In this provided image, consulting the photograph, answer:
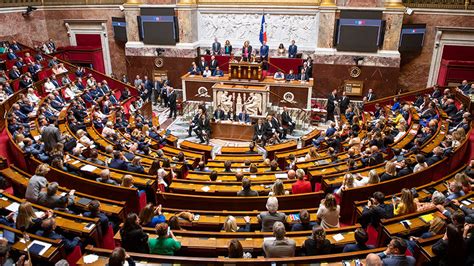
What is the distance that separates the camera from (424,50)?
55.6ft

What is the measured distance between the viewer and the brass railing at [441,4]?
15.7 meters

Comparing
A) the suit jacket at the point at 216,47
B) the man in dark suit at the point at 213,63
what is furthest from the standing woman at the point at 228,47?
the man in dark suit at the point at 213,63

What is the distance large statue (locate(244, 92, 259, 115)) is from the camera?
14.9 m

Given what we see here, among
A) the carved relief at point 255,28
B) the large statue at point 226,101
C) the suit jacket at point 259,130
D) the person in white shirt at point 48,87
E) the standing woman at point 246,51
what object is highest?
→ the carved relief at point 255,28

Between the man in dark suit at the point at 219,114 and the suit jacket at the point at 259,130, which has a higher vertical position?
the man in dark suit at the point at 219,114

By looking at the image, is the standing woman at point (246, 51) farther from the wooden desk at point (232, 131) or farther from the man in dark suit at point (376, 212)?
the man in dark suit at point (376, 212)

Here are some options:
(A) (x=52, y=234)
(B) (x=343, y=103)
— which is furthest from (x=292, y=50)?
(A) (x=52, y=234)

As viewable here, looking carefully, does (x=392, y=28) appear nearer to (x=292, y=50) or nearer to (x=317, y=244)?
(x=292, y=50)

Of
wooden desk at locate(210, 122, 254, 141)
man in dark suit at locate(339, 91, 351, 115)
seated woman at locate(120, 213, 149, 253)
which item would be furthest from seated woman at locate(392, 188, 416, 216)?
man in dark suit at locate(339, 91, 351, 115)

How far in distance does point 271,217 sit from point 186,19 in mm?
15105

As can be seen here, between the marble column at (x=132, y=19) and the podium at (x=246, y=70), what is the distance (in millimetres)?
6474

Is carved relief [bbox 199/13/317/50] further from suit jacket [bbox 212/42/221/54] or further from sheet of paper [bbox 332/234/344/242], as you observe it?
sheet of paper [bbox 332/234/344/242]

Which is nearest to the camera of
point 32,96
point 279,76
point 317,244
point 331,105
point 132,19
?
point 317,244

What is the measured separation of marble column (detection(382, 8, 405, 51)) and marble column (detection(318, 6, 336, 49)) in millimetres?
Answer: 2296
